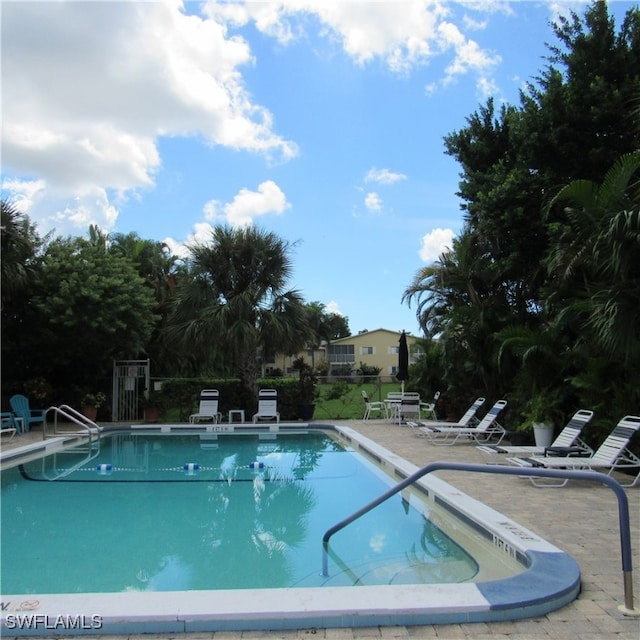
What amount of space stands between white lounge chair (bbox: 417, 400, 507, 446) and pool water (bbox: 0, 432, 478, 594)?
2221mm

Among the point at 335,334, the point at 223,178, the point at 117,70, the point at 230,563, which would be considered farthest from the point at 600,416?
the point at 335,334

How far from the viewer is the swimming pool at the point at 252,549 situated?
3.46 metres

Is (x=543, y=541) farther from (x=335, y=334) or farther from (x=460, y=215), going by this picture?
(x=335, y=334)

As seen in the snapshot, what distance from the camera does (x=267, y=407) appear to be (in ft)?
55.6

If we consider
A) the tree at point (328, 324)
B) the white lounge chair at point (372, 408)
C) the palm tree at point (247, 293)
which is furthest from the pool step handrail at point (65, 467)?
the tree at point (328, 324)

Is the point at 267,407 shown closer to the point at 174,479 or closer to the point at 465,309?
the point at 465,309

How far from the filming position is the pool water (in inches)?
202

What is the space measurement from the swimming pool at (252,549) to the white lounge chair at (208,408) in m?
4.65

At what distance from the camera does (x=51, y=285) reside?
15.9 m

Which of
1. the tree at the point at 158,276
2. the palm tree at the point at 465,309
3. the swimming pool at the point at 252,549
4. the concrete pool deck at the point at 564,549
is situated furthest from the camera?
the tree at the point at 158,276

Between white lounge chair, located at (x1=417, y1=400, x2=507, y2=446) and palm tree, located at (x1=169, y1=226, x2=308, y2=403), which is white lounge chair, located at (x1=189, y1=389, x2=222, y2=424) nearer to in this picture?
palm tree, located at (x1=169, y1=226, x2=308, y2=403)

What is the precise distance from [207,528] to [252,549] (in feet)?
3.42

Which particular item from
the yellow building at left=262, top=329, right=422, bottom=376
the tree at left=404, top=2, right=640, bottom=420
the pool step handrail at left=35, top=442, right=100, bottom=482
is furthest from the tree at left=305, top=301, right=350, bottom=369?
the pool step handrail at left=35, top=442, right=100, bottom=482

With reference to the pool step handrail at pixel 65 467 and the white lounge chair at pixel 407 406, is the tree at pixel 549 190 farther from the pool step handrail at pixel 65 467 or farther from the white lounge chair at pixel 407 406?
the pool step handrail at pixel 65 467
